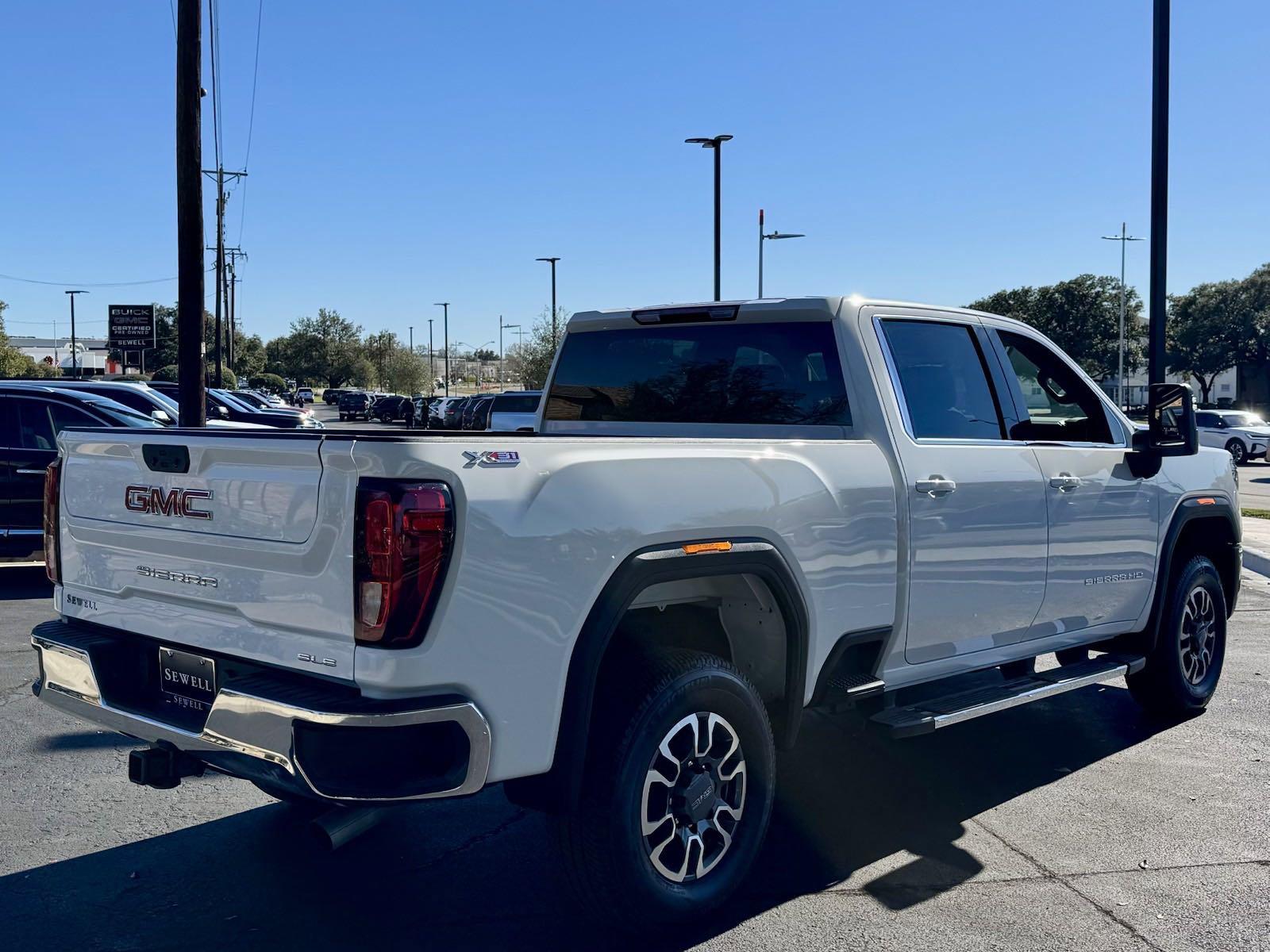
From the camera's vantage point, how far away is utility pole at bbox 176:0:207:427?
1422 cm

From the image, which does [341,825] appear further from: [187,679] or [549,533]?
[549,533]

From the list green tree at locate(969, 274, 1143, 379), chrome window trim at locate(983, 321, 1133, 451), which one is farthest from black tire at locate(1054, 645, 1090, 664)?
green tree at locate(969, 274, 1143, 379)

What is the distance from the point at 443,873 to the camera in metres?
4.37

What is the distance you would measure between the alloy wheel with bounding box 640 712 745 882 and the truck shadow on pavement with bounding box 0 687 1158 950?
0.24 meters

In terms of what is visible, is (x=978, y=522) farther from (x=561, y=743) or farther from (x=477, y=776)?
(x=477, y=776)

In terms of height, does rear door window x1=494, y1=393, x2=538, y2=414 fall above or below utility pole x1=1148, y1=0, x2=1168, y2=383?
below

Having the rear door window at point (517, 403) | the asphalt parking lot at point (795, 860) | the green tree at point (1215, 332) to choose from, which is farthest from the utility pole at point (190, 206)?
the green tree at point (1215, 332)

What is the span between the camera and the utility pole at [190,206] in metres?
14.2

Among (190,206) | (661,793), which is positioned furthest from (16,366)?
(661,793)

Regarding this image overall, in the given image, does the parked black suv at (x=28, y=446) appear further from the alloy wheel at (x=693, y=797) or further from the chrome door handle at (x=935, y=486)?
the alloy wheel at (x=693, y=797)

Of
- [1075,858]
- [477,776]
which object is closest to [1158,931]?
[1075,858]

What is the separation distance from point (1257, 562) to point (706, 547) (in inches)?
465

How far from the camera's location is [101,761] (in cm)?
562

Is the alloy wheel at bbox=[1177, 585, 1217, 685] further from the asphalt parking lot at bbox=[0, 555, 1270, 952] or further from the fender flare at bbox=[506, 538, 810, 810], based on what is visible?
the fender flare at bbox=[506, 538, 810, 810]
